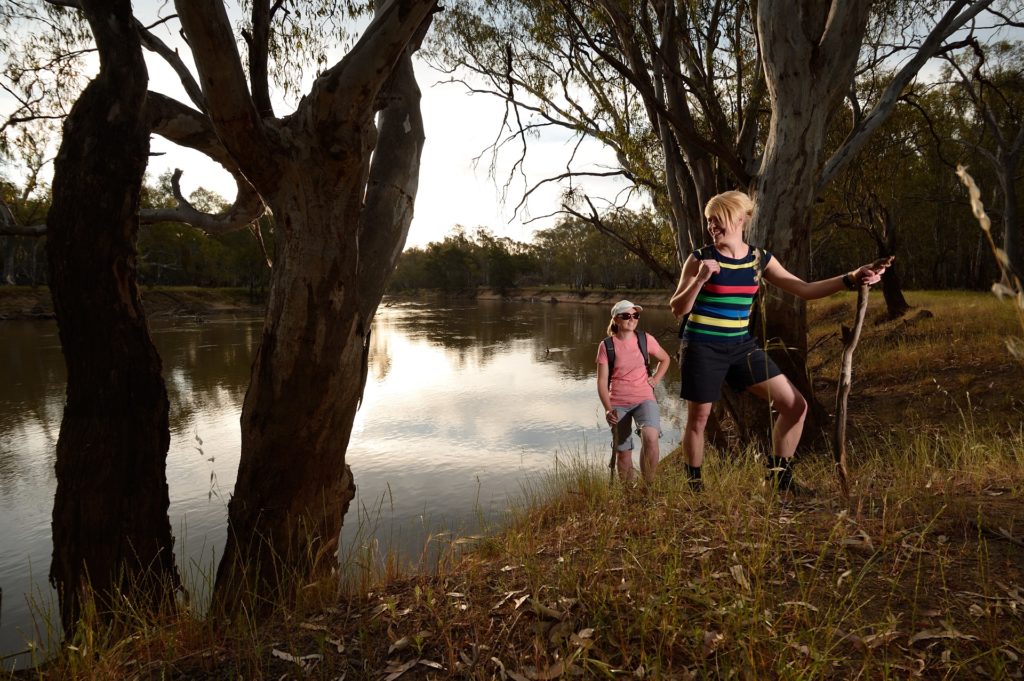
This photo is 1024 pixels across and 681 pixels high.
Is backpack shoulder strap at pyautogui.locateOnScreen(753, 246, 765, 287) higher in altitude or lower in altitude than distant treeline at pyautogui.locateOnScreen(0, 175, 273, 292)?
lower

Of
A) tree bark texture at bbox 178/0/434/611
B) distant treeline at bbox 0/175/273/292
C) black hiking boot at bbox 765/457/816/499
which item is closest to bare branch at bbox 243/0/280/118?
tree bark texture at bbox 178/0/434/611

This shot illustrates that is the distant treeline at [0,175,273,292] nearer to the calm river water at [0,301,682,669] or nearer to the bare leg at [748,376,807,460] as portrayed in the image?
the calm river water at [0,301,682,669]

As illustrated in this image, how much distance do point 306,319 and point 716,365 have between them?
226 centimetres

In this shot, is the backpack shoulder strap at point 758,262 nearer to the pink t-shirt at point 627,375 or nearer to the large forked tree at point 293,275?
the pink t-shirt at point 627,375

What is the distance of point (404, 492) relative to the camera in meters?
7.11

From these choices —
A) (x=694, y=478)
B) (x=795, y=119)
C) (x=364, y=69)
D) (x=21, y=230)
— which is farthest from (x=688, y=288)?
(x=21, y=230)

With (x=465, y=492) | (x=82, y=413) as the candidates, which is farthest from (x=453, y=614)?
(x=465, y=492)

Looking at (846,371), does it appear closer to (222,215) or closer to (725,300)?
(725,300)

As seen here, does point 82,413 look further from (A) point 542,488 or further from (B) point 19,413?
(B) point 19,413

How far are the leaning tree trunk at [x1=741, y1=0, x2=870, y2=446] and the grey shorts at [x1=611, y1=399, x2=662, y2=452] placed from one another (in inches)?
66.2

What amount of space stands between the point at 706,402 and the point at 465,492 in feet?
15.0

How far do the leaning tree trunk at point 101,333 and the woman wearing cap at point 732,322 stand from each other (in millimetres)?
2946

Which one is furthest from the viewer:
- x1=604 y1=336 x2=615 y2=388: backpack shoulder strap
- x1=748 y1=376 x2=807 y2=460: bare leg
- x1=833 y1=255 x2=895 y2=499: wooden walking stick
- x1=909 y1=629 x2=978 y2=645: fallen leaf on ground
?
x1=604 y1=336 x2=615 y2=388: backpack shoulder strap

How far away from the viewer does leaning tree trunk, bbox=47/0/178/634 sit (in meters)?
2.95
